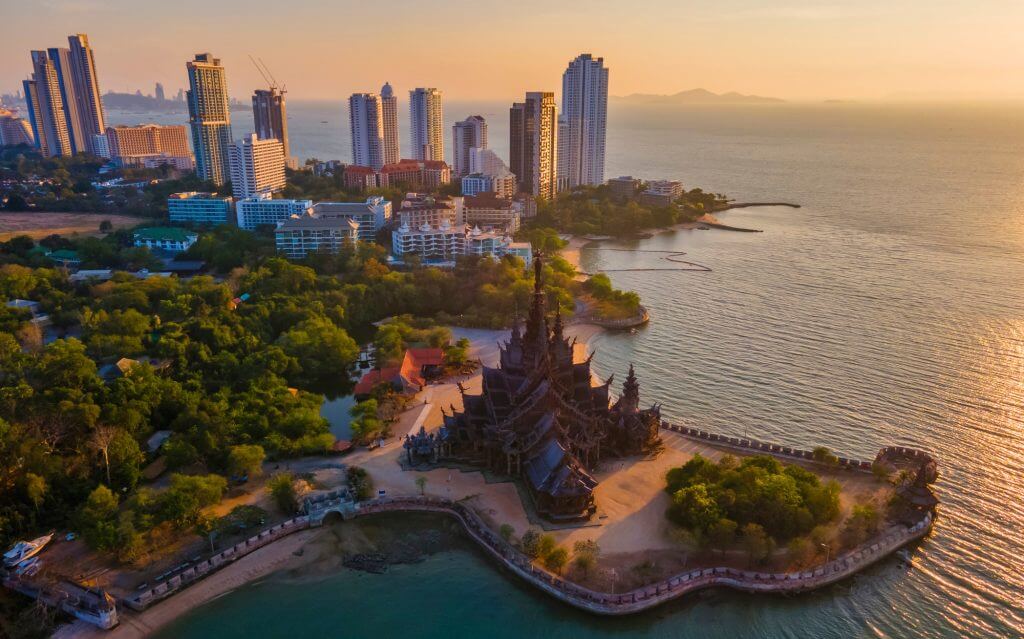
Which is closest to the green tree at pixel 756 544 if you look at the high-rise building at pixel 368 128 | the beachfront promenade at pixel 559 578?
the beachfront promenade at pixel 559 578

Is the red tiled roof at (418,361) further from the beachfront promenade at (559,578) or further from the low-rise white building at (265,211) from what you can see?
the low-rise white building at (265,211)

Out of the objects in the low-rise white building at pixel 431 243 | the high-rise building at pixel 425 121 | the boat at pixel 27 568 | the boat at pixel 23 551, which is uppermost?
the high-rise building at pixel 425 121

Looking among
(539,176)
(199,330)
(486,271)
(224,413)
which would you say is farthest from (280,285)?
(539,176)

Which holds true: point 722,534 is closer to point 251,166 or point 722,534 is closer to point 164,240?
point 164,240

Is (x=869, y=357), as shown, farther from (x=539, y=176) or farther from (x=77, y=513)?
(x=539, y=176)

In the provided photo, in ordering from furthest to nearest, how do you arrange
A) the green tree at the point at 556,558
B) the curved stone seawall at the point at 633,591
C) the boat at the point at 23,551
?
1. the boat at the point at 23,551
2. the green tree at the point at 556,558
3. the curved stone seawall at the point at 633,591

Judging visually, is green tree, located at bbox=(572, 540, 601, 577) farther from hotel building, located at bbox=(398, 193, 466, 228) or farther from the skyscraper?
the skyscraper
